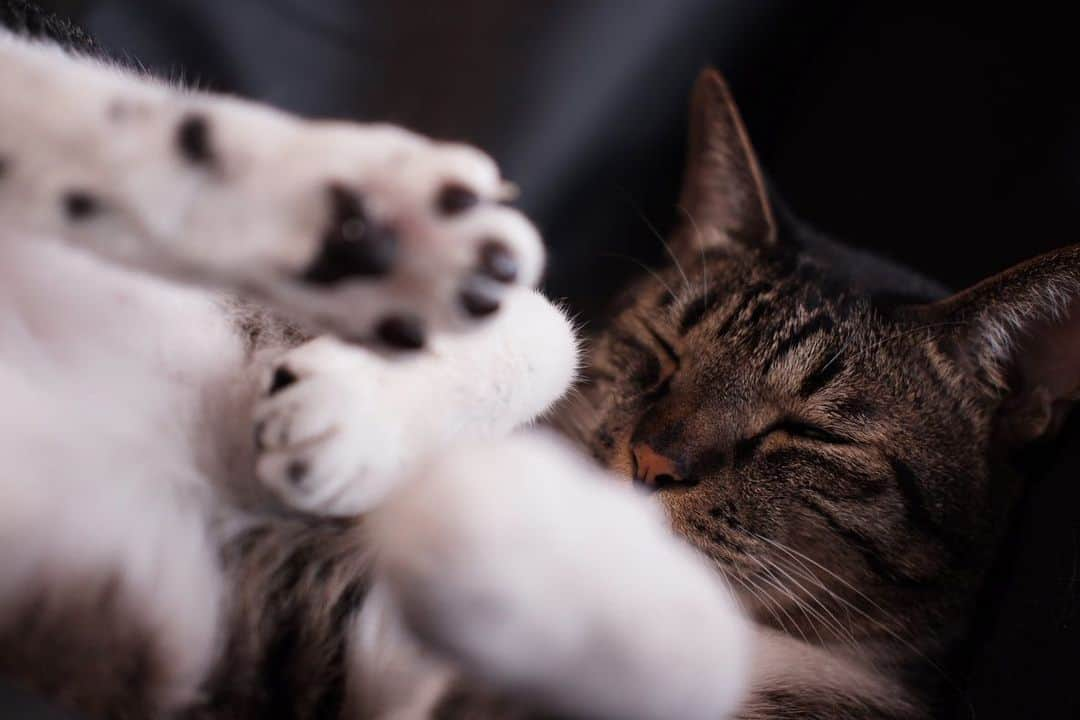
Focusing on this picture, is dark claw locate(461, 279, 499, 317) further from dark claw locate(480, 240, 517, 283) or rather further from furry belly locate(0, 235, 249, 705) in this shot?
furry belly locate(0, 235, 249, 705)

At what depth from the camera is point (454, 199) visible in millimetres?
491

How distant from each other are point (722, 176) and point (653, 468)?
18.9 inches

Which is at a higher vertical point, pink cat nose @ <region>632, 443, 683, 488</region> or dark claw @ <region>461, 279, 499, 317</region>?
dark claw @ <region>461, 279, 499, 317</region>

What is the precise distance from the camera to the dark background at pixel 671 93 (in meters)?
1.18

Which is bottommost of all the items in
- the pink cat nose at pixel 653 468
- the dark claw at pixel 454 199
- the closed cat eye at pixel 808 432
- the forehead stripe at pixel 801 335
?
the pink cat nose at pixel 653 468

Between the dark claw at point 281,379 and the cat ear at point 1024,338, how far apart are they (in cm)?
68

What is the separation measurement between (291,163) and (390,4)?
3.36 ft

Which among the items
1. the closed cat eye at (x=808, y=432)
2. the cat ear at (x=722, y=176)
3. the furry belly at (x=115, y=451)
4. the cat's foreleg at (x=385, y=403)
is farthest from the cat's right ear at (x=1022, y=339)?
the furry belly at (x=115, y=451)

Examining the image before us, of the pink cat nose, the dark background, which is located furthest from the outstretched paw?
the dark background

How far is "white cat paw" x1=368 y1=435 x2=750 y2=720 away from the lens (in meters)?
0.46

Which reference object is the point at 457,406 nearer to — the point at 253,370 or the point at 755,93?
the point at 253,370

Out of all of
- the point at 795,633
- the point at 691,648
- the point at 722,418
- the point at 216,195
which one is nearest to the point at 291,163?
the point at 216,195

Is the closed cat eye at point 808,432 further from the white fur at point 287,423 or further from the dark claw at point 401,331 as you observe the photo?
the dark claw at point 401,331

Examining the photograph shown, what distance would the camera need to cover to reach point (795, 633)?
2.94ft
